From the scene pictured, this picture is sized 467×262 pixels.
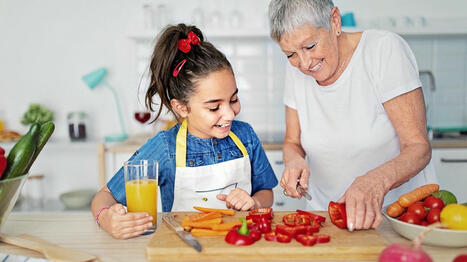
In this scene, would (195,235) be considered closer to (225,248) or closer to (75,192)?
(225,248)

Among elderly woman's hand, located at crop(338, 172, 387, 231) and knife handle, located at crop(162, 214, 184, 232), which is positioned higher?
elderly woman's hand, located at crop(338, 172, 387, 231)

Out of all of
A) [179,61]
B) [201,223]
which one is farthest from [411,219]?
[179,61]

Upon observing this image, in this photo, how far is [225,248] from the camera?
99cm

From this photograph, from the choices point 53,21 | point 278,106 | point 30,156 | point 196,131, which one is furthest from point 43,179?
point 30,156

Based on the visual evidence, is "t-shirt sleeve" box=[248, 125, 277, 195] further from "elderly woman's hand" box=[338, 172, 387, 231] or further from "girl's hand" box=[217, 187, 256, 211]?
"elderly woman's hand" box=[338, 172, 387, 231]

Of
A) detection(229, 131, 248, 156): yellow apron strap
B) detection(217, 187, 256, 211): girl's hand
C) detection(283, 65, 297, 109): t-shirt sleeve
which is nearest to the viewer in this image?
detection(217, 187, 256, 211): girl's hand

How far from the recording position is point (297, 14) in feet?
4.48

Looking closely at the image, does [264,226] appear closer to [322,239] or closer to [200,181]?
[322,239]

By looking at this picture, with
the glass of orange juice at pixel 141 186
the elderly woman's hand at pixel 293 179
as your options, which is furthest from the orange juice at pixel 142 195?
the elderly woman's hand at pixel 293 179

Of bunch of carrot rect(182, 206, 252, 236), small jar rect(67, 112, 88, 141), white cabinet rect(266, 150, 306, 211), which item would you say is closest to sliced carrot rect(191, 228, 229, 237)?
bunch of carrot rect(182, 206, 252, 236)

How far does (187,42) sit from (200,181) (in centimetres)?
47

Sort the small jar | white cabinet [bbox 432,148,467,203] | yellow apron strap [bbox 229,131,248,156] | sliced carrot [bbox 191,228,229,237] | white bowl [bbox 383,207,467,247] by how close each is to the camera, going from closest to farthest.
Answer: white bowl [bbox 383,207,467,247]
sliced carrot [bbox 191,228,229,237]
yellow apron strap [bbox 229,131,248,156]
white cabinet [bbox 432,148,467,203]
the small jar

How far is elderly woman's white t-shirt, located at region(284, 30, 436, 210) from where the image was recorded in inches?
59.1

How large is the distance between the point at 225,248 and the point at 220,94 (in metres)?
0.59
